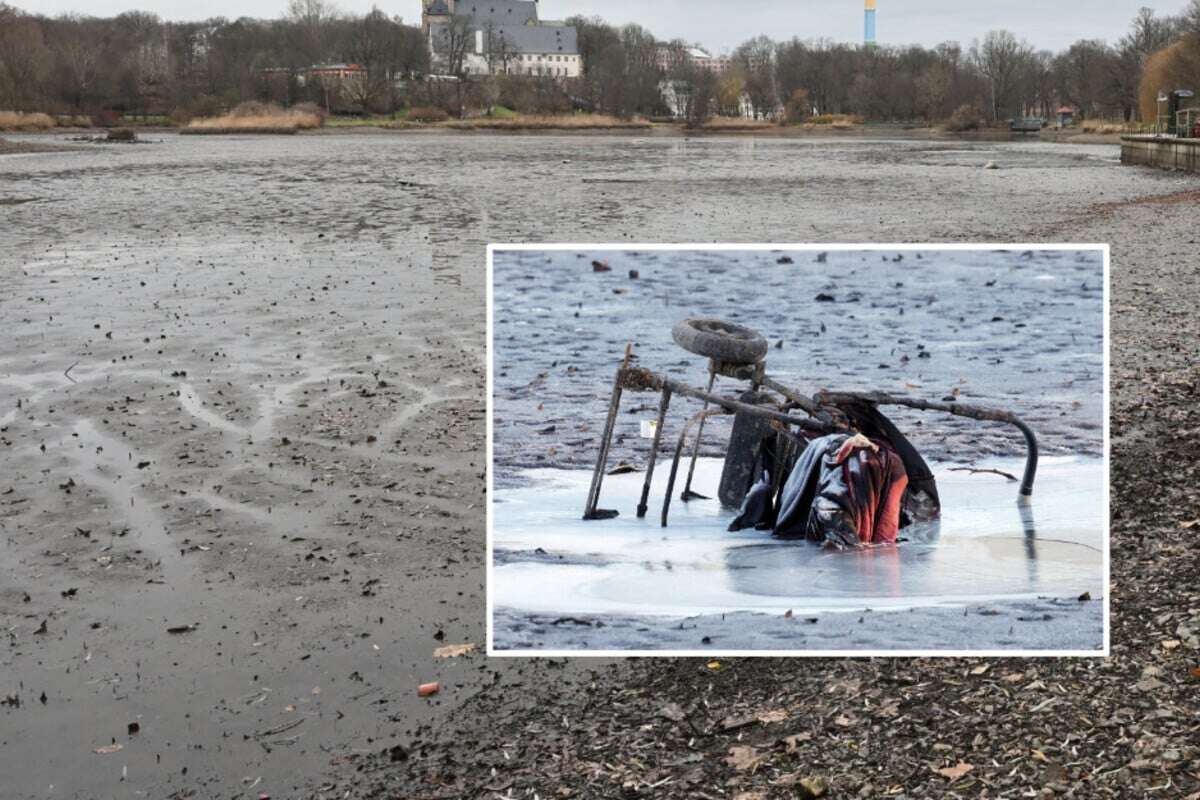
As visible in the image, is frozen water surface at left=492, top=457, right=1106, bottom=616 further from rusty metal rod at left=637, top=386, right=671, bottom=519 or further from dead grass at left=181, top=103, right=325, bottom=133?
dead grass at left=181, top=103, right=325, bottom=133

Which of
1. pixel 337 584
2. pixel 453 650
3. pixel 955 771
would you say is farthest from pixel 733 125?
pixel 955 771

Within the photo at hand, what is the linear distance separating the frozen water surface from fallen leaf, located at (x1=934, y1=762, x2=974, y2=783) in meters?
2.15

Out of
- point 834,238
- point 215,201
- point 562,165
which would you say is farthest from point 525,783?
point 562,165

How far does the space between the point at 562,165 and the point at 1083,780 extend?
47681 mm

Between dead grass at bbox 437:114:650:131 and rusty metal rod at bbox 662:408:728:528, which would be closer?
rusty metal rod at bbox 662:408:728:528

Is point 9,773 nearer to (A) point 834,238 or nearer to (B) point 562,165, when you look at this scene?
(A) point 834,238

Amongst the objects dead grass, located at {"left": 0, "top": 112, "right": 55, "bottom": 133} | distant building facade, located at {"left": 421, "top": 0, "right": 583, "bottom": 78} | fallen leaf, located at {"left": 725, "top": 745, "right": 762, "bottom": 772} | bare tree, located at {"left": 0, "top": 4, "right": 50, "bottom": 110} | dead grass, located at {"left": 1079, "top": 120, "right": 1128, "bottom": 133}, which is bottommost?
fallen leaf, located at {"left": 725, "top": 745, "right": 762, "bottom": 772}

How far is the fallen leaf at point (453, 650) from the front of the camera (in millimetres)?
7195

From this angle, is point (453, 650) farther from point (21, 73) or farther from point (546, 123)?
point (21, 73)

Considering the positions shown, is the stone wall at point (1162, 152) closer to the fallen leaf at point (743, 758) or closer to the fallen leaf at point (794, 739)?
the fallen leaf at point (794, 739)

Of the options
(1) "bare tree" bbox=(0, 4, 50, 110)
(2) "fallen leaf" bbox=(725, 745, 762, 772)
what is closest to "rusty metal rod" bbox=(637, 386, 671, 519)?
(2) "fallen leaf" bbox=(725, 745, 762, 772)

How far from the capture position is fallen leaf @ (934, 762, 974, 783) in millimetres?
5633

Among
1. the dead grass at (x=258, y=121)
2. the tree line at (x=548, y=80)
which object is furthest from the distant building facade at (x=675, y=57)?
the dead grass at (x=258, y=121)

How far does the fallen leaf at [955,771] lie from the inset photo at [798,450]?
2.11m
